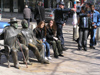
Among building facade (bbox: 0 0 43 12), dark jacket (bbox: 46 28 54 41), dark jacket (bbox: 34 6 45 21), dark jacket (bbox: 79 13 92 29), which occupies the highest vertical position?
building facade (bbox: 0 0 43 12)

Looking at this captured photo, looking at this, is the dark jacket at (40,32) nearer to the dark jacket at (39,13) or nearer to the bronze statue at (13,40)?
the bronze statue at (13,40)

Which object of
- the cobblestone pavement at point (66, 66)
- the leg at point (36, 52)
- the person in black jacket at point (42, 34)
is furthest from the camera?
the person in black jacket at point (42, 34)

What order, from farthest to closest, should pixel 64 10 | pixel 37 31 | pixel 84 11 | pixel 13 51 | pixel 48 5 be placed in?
pixel 48 5 → pixel 84 11 → pixel 64 10 → pixel 37 31 → pixel 13 51

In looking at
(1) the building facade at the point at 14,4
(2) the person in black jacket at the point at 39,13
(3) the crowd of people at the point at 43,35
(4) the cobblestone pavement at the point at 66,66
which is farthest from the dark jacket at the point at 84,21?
(1) the building facade at the point at 14,4

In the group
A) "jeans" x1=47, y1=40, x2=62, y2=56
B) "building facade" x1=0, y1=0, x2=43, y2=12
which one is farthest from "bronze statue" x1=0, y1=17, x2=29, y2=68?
"building facade" x1=0, y1=0, x2=43, y2=12

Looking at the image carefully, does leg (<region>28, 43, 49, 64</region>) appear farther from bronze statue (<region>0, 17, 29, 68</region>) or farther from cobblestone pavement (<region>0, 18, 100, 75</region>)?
bronze statue (<region>0, 17, 29, 68</region>)

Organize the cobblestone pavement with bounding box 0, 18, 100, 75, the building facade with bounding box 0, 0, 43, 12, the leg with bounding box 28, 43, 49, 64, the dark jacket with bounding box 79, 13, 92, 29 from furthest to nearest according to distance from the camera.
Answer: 1. the building facade with bounding box 0, 0, 43, 12
2. the dark jacket with bounding box 79, 13, 92, 29
3. the leg with bounding box 28, 43, 49, 64
4. the cobblestone pavement with bounding box 0, 18, 100, 75

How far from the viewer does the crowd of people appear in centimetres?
610

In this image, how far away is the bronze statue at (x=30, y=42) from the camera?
639 cm

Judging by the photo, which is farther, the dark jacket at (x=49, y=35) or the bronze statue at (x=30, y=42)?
the dark jacket at (x=49, y=35)

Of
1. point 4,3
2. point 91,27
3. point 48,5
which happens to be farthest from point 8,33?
point 4,3

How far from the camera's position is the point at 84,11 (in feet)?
27.0

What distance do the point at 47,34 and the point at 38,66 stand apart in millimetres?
1375

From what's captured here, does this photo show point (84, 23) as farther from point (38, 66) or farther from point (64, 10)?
point (38, 66)
